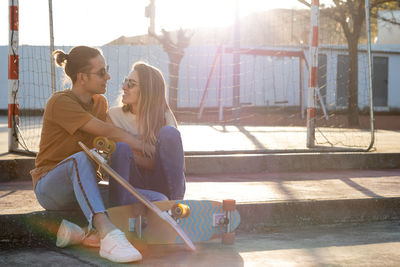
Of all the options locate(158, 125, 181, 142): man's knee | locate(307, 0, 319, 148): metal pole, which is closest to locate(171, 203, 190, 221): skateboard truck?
locate(158, 125, 181, 142): man's knee

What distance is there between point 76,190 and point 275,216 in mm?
1554

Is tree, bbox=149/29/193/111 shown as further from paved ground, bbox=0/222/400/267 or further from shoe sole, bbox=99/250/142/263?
shoe sole, bbox=99/250/142/263

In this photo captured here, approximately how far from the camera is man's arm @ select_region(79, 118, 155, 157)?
3.62 metres

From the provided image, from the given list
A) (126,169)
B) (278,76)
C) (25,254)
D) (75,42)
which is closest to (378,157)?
(75,42)

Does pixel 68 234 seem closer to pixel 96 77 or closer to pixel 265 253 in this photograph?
pixel 96 77

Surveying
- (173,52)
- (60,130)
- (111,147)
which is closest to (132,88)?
(60,130)

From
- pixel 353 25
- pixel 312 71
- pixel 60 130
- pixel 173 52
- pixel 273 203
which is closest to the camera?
pixel 60 130

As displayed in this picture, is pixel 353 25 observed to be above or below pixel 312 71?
above

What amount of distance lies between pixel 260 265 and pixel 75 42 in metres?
4.87

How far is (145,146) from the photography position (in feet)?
12.4

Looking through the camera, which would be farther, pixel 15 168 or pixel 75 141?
pixel 15 168

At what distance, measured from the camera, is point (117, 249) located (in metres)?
3.09

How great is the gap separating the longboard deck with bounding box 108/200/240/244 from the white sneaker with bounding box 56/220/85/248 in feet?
0.70

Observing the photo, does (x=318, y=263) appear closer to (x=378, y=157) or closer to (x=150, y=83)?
(x=150, y=83)
